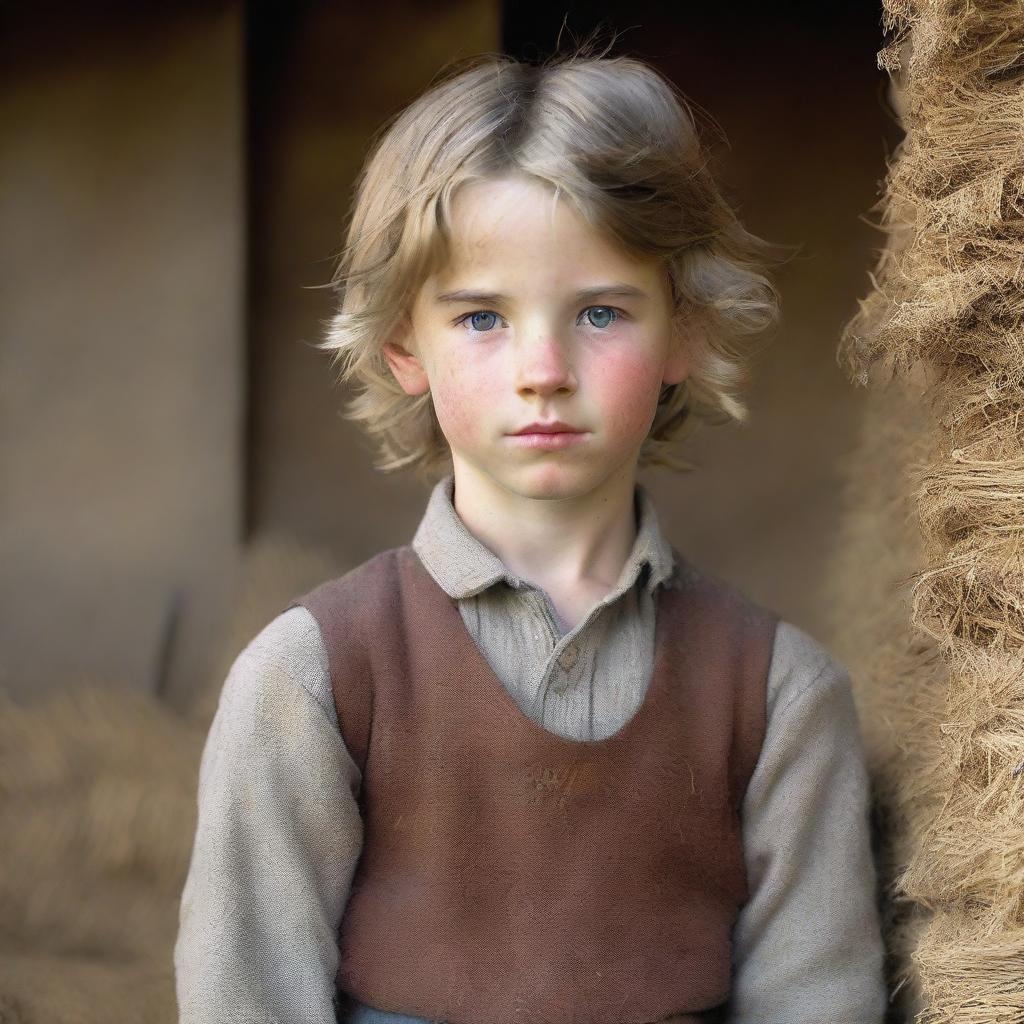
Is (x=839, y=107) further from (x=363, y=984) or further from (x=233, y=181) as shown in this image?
(x=363, y=984)

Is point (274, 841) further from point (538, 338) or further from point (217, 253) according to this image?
point (217, 253)

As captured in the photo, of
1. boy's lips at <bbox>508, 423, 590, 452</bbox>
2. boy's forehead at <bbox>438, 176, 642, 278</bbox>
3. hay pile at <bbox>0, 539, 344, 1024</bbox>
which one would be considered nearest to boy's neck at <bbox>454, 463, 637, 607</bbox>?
boy's lips at <bbox>508, 423, 590, 452</bbox>

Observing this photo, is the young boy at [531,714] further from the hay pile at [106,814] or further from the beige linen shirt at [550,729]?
the hay pile at [106,814]

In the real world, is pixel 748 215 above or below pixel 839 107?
below

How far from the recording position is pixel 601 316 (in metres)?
1.28

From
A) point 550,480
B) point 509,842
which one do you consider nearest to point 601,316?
point 550,480

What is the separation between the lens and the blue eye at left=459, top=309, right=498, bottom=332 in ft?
4.15

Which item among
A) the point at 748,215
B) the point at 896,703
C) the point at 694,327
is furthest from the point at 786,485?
the point at 694,327

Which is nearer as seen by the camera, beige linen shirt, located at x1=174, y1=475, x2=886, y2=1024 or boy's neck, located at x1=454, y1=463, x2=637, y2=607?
beige linen shirt, located at x1=174, y1=475, x2=886, y2=1024

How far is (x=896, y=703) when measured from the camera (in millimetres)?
1588

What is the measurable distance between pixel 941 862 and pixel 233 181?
144cm

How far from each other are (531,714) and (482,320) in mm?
341

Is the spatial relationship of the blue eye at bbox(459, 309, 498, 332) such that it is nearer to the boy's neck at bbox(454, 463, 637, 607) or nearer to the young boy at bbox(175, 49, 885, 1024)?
the young boy at bbox(175, 49, 885, 1024)

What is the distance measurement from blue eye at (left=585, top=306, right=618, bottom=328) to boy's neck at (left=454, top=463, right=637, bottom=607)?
0.17m
